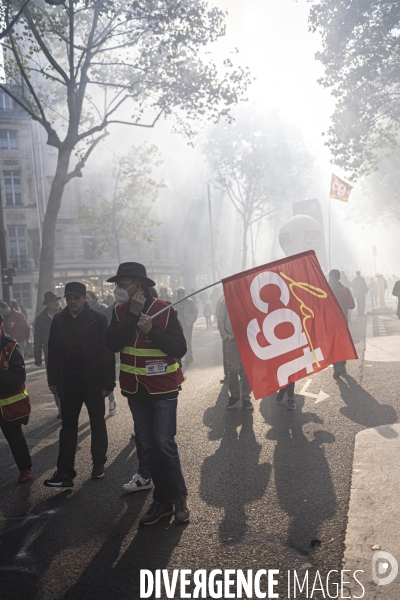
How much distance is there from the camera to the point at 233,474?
19.4 ft

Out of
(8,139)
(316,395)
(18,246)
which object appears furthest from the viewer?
(18,246)

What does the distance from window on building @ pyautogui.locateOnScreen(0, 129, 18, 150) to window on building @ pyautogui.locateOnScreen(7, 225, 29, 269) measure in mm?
5382

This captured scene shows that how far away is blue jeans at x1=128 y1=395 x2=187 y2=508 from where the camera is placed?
482cm

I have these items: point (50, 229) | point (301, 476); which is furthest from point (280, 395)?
point (50, 229)

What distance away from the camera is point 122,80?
2570 cm

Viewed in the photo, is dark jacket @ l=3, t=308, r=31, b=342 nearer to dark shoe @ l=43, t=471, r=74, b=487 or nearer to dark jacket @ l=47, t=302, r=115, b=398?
dark jacket @ l=47, t=302, r=115, b=398

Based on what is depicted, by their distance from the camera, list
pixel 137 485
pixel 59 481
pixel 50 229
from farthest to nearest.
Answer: pixel 50 229, pixel 59 481, pixel 137 485

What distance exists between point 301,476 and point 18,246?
138 ft

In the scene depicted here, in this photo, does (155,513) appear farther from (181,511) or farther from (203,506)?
(203,506)

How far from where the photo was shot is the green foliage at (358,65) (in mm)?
22266

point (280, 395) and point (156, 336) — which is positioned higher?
point (156, 336)

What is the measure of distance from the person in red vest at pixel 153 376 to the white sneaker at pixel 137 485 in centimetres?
59

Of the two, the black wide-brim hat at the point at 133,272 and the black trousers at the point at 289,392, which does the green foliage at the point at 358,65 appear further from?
the black wide-brim hat at the point at 133,272

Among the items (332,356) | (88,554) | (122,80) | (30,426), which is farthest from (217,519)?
(122,80)
